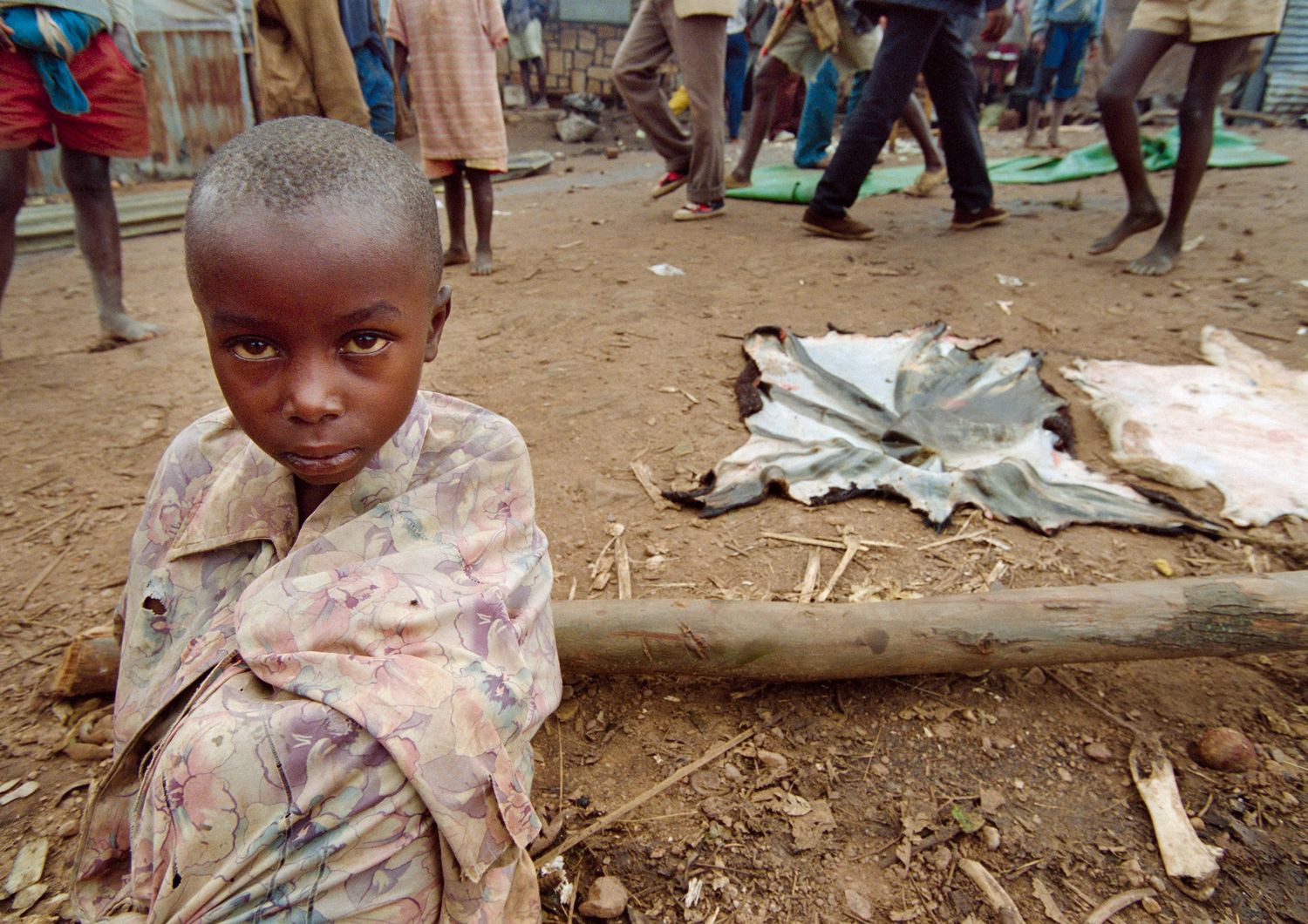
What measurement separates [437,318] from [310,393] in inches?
10.7

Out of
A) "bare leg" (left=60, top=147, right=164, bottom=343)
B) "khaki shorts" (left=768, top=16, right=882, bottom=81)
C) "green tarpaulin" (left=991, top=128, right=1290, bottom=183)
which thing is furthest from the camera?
"green tarpaulin" (left=991, top=128, right=1290, bottom=183)

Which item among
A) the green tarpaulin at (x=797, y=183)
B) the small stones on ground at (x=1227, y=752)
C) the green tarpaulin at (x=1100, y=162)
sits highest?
the green tarpaulin at (x=1100, y=162)

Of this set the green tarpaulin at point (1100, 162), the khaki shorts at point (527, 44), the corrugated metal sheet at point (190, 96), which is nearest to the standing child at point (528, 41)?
the khaki shorts at point (527, 44)

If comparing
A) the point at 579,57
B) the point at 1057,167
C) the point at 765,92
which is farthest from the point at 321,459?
the point at 579,57

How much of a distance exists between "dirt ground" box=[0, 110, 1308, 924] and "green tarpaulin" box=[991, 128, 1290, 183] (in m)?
2.50

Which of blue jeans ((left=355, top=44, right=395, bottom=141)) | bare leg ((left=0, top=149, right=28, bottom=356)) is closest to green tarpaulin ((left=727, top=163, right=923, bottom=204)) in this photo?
blue jeans ((left=355, top=44, right=395, bottom=141))

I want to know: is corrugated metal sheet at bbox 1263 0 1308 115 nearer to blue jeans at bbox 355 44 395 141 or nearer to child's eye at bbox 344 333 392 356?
blue jeans at bbox 355 44 395 141

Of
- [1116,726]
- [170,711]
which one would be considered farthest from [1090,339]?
[170,711]

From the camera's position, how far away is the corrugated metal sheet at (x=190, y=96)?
8055 mm

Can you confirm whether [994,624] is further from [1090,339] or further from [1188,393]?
[1090,339]

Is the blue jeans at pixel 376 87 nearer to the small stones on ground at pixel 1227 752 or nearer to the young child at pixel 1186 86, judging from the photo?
the young child at pixel 1186 86

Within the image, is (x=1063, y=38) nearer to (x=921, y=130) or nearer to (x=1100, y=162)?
(x=1100, y=162)

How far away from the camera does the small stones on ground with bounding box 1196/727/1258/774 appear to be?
1.55m

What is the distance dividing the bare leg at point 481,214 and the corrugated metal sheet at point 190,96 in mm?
5311
